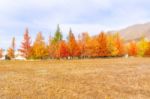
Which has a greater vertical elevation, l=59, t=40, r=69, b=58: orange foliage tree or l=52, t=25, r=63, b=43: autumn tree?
l=52, t=25, r=63, b=43: autumn tree

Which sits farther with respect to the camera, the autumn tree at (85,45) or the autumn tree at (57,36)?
the autumn tree at (57,36)

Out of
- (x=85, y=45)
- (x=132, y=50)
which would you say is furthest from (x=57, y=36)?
(x=132, y=50)

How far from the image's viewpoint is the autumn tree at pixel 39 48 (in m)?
94.1

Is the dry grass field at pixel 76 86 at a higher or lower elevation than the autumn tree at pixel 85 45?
lower

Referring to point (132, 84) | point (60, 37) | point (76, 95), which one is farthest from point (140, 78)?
point (60, 37)

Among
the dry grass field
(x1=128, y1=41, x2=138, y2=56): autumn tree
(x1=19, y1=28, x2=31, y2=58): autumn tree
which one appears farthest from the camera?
(x1=128, y1=41, x2=138, y2=56): autumn tree

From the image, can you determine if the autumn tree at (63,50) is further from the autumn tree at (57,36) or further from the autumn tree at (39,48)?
the autumn tree at (57,36)

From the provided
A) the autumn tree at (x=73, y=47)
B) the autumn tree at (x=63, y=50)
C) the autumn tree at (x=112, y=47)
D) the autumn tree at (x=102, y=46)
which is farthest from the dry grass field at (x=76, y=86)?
the autumn tree at (x=112, y=47)

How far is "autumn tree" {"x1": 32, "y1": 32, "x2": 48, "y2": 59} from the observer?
309ft

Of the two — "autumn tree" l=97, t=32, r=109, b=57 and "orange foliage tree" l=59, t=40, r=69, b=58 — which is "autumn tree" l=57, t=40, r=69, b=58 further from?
"autumn tree" l=97, t=32, r=109, b=57

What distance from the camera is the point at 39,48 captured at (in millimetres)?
95062

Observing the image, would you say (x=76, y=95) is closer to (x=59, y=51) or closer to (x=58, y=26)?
(x=59, y=51)

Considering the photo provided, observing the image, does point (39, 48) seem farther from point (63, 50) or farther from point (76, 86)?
point (76, 86)

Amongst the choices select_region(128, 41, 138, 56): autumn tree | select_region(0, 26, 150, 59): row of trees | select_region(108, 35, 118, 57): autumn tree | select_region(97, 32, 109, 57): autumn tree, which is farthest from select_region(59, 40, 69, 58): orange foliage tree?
select_region(128, 41, 138, 56): autumn tree
